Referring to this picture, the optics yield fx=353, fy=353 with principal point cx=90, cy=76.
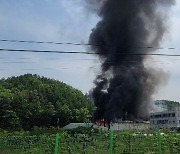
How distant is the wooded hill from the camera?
6141 centimetres

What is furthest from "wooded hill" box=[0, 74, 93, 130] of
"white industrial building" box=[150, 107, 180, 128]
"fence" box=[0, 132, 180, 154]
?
"fence" box=[0, 132, 180, 154]

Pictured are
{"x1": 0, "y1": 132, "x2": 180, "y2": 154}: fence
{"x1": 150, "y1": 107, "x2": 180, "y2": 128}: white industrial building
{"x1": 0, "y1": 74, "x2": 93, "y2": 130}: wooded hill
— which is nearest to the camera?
{"x1": 0, "y1": 132, "x2": 180, "y2": 154}: fence

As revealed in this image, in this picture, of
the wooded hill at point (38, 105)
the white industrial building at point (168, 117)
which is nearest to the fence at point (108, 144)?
the wooded hill at point (38, 105)

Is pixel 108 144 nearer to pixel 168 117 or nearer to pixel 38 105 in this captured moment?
pixel 38 105

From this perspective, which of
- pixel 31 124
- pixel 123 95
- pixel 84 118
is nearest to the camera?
pixel 123 95

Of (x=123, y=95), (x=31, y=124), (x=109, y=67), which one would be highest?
(x=109, y=67)

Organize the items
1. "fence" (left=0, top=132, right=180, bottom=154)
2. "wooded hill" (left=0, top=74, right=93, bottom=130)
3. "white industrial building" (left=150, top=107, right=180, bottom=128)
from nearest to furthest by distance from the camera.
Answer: "fence" (left=0, top=132, right=180, bottom=154)
"wooded hill" (left=0, top=74, right=93, bottom=130)
"white industrial building" (left=150, top=107, right=180, bottom=128)

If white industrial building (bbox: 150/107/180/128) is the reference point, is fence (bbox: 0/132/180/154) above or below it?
below

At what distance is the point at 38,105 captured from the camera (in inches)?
2596

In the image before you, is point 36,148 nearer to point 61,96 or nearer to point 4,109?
point 4,109

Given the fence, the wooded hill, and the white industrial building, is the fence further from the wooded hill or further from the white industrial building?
the white industrial building

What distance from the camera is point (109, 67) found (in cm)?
6150

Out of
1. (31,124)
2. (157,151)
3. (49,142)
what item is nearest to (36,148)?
(49,142)

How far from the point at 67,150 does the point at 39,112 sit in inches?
1974
